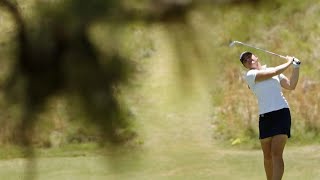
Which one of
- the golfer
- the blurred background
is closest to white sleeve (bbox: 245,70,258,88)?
the golfer

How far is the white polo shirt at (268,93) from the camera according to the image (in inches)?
232

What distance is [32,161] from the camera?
1739 mm

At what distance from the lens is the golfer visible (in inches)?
230

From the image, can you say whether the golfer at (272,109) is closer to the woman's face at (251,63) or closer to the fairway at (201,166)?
the woman's face at (251,63)

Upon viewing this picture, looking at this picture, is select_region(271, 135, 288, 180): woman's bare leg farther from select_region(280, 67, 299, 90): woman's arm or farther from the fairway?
the fairway

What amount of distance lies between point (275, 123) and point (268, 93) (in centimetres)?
22

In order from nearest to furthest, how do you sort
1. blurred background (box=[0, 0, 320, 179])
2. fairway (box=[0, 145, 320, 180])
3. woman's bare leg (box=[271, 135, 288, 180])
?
blurred background (box=[0, 0, 320, 179]) → woman's bare leg (box=[271, 135, 288, 180]) → fairway (box=[0, 145, 320, 180])

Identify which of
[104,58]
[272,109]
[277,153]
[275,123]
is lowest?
[104,58]

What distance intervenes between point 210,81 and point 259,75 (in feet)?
13.9

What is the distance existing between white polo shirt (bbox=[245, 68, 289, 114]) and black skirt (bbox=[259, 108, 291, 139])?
4cm

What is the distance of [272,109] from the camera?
5.90 meters

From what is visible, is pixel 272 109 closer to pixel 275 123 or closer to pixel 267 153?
pixel 275 123

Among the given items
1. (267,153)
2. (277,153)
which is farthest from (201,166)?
(277,153)

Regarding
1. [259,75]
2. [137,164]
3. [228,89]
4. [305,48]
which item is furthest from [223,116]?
[137,164]
